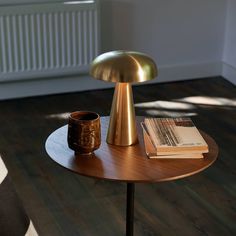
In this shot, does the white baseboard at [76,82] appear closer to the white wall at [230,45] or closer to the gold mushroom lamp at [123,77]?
the white wall at [230,45]

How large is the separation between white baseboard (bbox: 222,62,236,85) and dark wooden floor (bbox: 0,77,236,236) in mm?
545

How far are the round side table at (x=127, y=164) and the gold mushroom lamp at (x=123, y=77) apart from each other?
0.04m

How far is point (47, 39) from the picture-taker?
140 inches

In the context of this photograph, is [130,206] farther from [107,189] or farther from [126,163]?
[107,189]

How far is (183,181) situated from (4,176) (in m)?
1.38

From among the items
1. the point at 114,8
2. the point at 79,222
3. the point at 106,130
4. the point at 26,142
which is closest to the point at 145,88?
the point at 114,8

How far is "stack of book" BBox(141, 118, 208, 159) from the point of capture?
5.11 ft

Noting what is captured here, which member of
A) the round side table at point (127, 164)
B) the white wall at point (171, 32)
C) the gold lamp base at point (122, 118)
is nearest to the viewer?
the round side table at point (127, 164)

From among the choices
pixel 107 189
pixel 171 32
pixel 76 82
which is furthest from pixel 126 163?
pixel 171 32

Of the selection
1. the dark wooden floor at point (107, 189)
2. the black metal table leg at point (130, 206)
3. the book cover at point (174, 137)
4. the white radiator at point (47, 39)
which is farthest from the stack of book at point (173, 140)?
the white radiator at point (47, 39)

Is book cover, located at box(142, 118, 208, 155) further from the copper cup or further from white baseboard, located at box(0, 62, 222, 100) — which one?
white baseboard, located at box(0, 62, 222, 100)

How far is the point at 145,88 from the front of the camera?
387cm

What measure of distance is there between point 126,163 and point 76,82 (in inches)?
90.9

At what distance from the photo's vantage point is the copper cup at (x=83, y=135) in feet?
5.01
